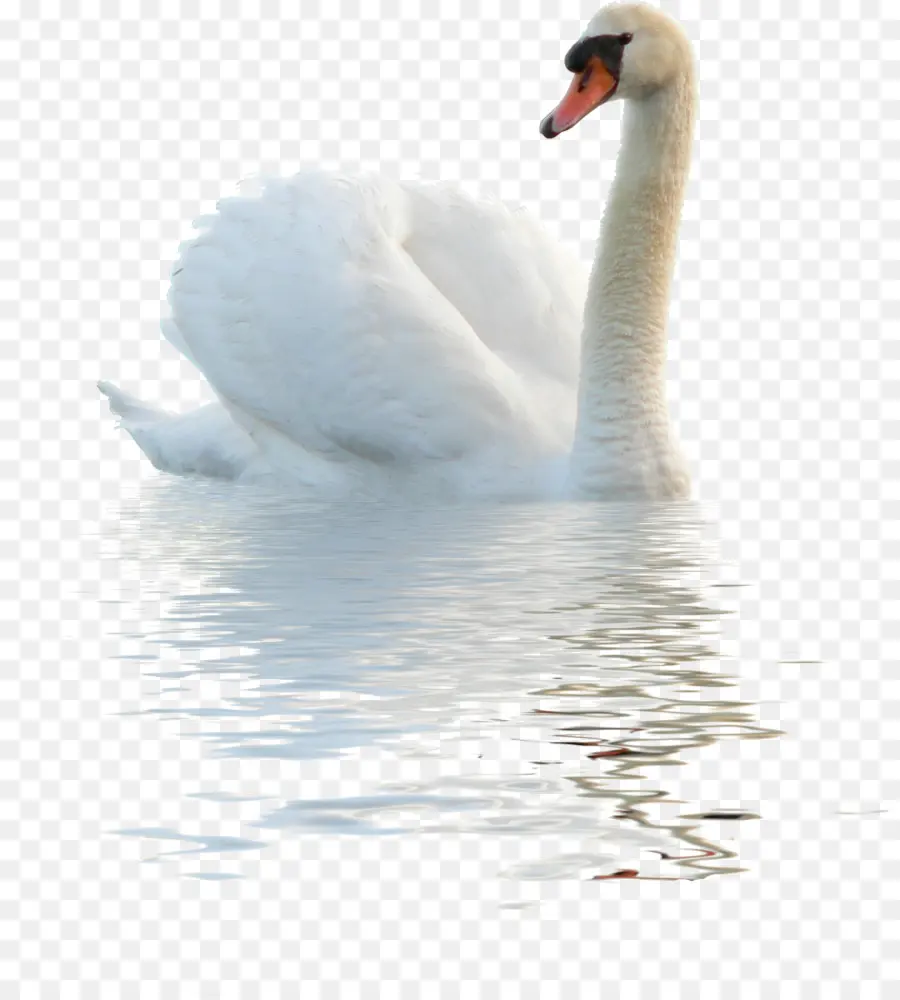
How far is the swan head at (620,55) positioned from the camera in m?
10.4

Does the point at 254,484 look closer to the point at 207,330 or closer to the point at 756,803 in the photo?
the point at 207,330

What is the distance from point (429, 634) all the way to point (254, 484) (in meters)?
5.29

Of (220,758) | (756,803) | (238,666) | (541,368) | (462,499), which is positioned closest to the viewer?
(756,803)

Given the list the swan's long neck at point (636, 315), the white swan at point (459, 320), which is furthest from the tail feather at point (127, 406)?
the swan's long neck at point (636, 315)

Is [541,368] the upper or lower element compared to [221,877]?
upper

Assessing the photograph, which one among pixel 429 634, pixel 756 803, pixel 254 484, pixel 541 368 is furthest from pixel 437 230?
pixel 756 803

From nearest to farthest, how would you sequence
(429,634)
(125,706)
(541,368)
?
(125,706) < (429,634) < (541,368)

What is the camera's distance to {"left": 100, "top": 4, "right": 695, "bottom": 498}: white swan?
10.6m

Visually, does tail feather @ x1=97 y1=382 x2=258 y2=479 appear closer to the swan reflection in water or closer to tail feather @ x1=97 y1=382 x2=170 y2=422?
tail feather @ x1=97 y1=382 x2=170 y2=422

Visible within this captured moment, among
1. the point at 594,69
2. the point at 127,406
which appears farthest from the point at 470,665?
the point at 127,406

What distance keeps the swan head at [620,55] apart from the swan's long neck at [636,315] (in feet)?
0.64

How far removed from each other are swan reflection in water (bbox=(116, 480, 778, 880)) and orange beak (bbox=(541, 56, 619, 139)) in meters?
1.82

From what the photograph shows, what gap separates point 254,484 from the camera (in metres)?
12.3

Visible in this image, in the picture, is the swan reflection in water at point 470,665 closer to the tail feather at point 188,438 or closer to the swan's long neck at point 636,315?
the swan's long neck at point 636,315
